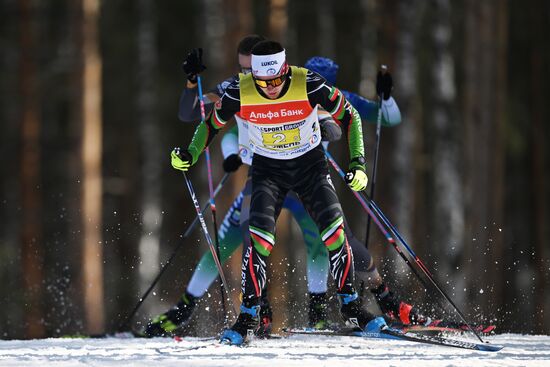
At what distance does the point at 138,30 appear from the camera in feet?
79.0

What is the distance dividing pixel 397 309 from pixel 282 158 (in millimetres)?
1459

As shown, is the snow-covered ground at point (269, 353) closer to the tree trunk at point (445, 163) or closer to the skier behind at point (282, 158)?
the skier behind at point (282, 158)

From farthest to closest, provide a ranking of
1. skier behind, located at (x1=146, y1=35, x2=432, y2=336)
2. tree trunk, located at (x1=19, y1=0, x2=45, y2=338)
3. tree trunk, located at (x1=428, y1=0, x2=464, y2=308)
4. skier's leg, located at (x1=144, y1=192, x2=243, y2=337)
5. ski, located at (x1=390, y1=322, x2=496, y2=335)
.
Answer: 1. tree trunk, located at (x1=19, y1=0, x2=45, y2=338)
2. tree trunk, located at (x1=428, y1=0, x2=464, y2=308)
3. skier's leg, located at (x1=144, y1=192, x2=243, y2=337)
4. skier behind, located at (x1=146, y1=35, x2=432, y2=336)
5. ski, located at (x1=390, y1=322, x2=496, y2=335)

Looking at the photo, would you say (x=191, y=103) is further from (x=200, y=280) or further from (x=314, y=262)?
(x=314, y=262)

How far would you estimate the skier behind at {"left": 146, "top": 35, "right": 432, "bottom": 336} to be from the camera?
25.1ft

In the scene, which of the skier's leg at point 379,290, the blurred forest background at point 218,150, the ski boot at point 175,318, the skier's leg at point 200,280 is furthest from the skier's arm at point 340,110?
the blurred forest background at point 218,150

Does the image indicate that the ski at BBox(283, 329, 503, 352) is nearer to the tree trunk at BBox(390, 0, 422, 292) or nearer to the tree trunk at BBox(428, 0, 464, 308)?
the tree trunk at BBox(390, 0, 422, 292)

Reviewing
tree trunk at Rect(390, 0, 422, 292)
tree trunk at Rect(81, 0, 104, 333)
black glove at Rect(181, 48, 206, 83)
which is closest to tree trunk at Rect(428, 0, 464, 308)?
tree trunk at Rect(390, 0, 422, 292)

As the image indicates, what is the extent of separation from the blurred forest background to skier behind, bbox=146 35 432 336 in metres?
0.88

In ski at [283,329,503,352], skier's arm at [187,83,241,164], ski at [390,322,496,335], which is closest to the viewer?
ski at [283,329,503,352]

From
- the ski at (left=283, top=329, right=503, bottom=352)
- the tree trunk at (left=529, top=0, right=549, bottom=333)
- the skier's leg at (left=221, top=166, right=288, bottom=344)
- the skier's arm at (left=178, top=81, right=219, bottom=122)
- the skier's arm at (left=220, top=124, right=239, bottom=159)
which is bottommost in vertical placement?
the tree trunk at (left=529, top=0, right=549, bottom=333)

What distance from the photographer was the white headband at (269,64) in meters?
6.72

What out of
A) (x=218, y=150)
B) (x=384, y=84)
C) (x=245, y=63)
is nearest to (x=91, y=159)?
(x=218, y=150)

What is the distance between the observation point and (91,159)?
16.3 meters
